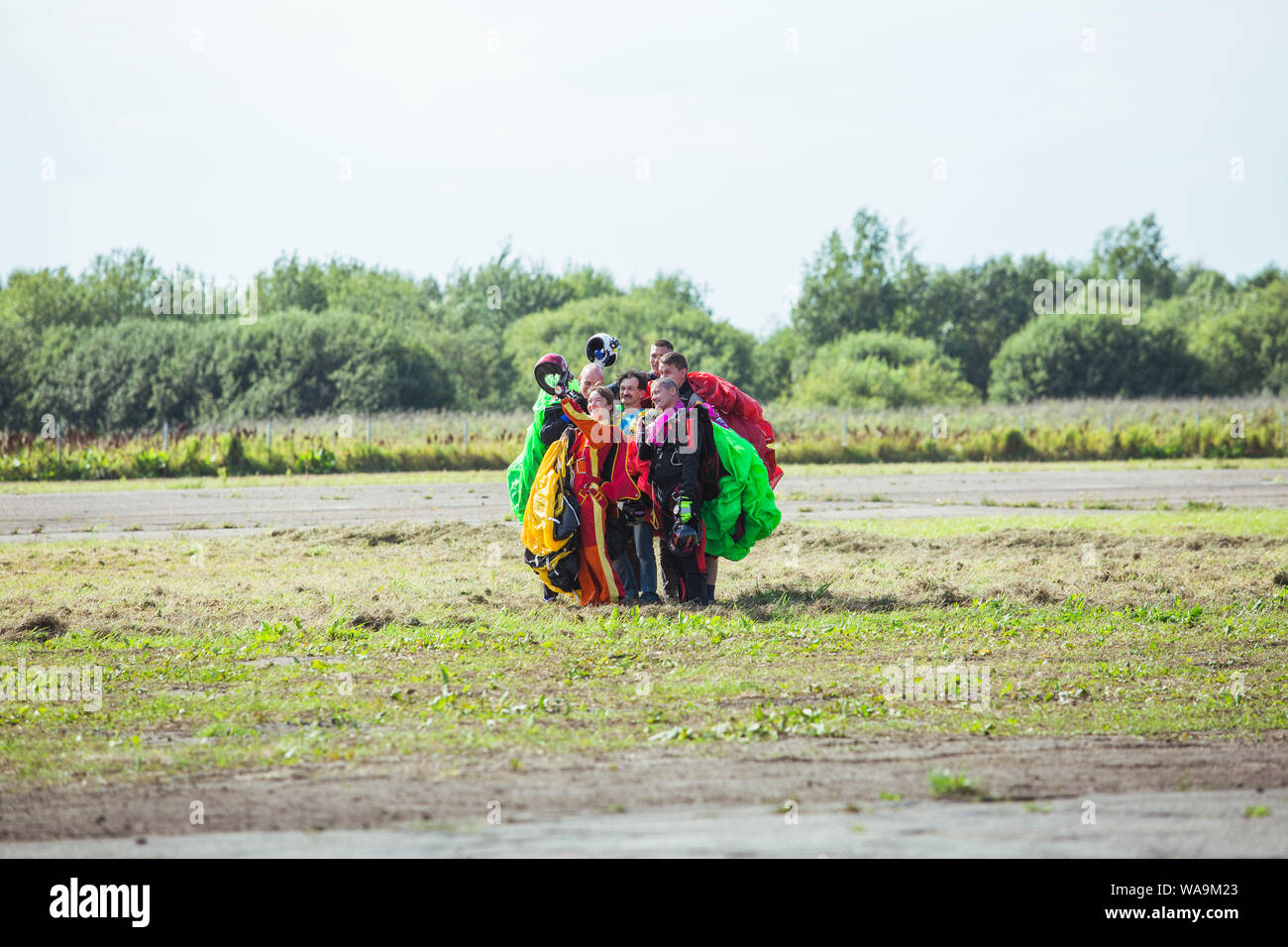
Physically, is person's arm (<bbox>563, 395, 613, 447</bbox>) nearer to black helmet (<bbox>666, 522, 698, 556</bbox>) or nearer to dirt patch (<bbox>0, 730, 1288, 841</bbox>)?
black helmet (<bbox>666, 522, 698, 556</bbox>)

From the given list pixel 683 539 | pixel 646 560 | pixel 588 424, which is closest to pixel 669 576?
pixel 646 560

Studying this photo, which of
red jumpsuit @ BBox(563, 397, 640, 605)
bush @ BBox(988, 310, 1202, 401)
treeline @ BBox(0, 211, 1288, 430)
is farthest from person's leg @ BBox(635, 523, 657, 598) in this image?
bush @ BBox(988, 310, 1202, 401)

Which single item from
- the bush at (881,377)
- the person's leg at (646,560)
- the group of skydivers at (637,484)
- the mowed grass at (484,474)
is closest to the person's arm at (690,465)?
the group of skydivers at (637,484)

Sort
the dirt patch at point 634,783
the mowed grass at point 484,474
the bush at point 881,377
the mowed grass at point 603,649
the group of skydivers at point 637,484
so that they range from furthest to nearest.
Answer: the bush at point 881,377
the mowed grass at point 484,474
the group of skydivers at point 637,484
the mowed grass at point 603,649
the dirt patch at point 634,783

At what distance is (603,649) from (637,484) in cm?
196

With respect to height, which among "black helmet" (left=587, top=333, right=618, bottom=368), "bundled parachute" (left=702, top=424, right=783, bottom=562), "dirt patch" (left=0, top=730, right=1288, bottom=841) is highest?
"black helmet" (left=587, top=333, right=618, bottom=368)

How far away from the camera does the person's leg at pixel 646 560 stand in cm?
1021

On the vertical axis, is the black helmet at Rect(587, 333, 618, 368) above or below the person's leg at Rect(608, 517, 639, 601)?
above

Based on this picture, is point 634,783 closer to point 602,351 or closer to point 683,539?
point 683,539

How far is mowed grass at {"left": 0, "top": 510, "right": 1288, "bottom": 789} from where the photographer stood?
6188mm

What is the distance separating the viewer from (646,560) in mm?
10266

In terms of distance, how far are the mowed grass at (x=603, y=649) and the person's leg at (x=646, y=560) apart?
456 millimetres

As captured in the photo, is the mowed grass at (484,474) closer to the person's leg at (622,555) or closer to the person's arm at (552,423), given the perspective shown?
the person's arm at (552,423)
